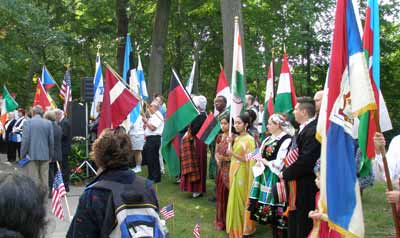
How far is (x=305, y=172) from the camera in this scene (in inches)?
241

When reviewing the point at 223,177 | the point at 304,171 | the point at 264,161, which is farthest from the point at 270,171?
the point at 223,177

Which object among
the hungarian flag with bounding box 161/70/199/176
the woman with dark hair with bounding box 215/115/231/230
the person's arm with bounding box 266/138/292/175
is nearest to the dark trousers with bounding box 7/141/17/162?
the hungarian flag with bounding box 161/70/199/176

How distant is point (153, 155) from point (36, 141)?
2582 mm

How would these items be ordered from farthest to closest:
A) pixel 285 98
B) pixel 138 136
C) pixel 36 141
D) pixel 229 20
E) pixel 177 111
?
1. pixel 138 136
2. pixel 229 20
3. pixel 36 141
4. pixel 177 111
5. pixel 285 98

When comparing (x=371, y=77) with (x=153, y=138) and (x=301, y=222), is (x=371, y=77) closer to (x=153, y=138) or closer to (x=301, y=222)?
(x=301, y=222)

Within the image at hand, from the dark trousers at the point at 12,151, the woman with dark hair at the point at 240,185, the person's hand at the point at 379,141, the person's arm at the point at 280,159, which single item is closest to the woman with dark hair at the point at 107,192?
the person's hand at the point at 379,141

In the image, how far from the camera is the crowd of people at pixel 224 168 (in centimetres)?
371

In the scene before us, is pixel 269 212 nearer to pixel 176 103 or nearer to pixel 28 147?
pixel 176 103

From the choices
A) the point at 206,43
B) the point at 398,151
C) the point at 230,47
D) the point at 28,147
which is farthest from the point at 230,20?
the point at 206,43

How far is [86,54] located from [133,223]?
25.7 metres

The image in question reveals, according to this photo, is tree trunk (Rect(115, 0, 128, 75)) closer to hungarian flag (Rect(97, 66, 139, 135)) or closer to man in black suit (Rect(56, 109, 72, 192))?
man in black suit (Rect(56, 109, 72, 192))

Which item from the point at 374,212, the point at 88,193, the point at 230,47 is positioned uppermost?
the point at 230,47

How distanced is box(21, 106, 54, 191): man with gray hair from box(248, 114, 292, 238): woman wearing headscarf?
534cm

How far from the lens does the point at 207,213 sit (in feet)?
32.9
